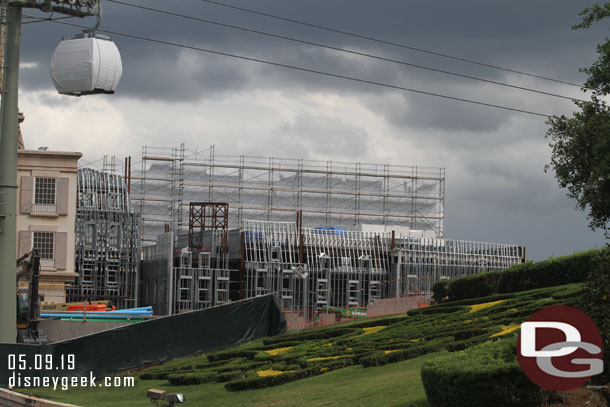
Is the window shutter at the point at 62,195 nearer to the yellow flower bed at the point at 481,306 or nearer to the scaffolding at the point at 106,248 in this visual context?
the scaffolding at the point at 106,248

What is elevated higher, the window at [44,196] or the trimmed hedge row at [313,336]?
the window at [44,196]

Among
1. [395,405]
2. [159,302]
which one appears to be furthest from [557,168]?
[159,302]

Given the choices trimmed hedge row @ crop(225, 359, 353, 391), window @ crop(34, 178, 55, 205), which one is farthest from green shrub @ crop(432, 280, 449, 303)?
window @ crop(34, 178, 55, 205)

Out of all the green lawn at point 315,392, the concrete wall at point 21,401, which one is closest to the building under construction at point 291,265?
the green lawn at point 315,392

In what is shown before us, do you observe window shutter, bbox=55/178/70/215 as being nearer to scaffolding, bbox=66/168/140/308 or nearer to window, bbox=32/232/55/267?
window, bbox=32/232/55/267

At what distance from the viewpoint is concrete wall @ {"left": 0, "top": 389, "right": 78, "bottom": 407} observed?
18969mm

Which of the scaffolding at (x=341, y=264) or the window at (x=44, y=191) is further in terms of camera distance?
the scaffolding at (x=341, y=264)

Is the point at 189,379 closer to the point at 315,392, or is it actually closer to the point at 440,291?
the point at 315,392

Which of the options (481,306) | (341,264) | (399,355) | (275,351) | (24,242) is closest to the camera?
(399,355)

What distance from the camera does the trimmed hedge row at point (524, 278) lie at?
38000mm

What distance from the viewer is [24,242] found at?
46.4m

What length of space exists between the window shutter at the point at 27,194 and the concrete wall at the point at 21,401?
85.6 ft

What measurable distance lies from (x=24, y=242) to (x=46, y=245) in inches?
48.9

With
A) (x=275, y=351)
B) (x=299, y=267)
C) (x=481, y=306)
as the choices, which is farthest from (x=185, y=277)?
(x=481, y=306)
